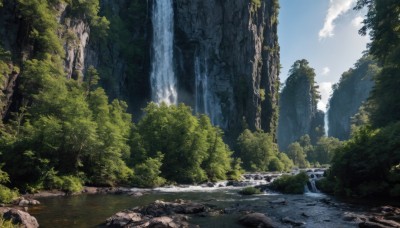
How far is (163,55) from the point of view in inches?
3179

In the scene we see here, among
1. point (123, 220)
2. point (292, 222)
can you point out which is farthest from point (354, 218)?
point (123, 220)

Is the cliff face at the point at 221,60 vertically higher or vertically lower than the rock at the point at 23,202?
higher

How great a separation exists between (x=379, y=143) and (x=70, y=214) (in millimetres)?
22832

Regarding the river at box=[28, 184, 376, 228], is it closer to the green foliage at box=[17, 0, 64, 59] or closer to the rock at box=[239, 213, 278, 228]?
the rock at box=[239, 213, 278, 228]

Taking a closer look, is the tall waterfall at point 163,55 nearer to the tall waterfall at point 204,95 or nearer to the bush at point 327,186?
the tall waterfall at point 204,95

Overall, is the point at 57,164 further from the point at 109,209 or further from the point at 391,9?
the point at 391,9

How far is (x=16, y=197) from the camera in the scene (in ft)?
77.6

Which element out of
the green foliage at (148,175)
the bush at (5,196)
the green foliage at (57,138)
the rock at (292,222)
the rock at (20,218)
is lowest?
the rock at (292,222)

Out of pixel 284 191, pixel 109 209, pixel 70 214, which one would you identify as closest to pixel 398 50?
pixel 284 191

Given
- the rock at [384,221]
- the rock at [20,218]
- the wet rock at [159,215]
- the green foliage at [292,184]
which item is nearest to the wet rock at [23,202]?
the rock at [20,218]

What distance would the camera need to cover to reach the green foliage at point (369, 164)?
2400 cm

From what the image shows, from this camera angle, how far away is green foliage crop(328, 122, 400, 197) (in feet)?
78.7

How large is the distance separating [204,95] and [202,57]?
10504mm

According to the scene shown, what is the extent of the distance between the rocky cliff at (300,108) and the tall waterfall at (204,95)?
10189 centimetres
